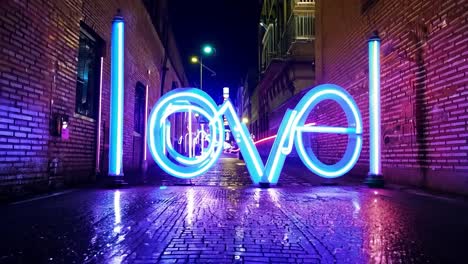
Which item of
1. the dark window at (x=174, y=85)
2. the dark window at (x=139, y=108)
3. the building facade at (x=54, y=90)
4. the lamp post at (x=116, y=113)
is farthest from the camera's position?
the dark window at (x=174, y=85)

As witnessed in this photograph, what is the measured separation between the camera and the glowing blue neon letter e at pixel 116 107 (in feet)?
30.1

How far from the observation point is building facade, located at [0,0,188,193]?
645 cm

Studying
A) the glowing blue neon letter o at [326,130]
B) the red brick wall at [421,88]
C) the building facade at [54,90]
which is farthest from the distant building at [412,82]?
the building facade at [54,90]

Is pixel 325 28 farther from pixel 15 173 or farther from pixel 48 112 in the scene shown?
pixel 15 173

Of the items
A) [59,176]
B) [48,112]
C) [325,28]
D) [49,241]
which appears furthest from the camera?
[325,28]

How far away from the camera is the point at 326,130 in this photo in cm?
923

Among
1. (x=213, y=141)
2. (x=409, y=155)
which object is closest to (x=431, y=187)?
(x=409, y=155)

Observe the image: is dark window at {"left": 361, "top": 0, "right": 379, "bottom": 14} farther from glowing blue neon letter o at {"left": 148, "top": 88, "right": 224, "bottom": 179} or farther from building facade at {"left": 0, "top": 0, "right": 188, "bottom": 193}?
building facade at {"left": 0, "top": 0, "right": 188, "bottom": 193}

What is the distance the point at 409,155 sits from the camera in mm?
9047

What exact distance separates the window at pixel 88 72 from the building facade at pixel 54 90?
23mm

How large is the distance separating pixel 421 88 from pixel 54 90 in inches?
278

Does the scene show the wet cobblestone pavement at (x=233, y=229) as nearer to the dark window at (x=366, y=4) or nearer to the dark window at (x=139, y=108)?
the dark window at (x=366, y=4)

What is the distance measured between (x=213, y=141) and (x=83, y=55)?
362cm

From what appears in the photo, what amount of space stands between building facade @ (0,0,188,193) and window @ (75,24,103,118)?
0.02 m
